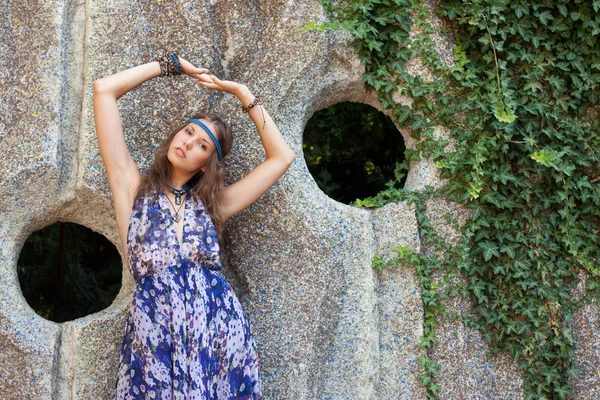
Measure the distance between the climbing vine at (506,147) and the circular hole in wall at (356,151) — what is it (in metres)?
1.36

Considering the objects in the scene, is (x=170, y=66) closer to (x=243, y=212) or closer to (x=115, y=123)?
(x=115, y=123)

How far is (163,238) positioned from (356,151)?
237cm

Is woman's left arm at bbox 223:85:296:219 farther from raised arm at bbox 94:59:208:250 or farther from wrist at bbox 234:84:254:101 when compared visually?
raised arm at bbox 94:59:208:250

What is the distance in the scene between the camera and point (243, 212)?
3.05 m

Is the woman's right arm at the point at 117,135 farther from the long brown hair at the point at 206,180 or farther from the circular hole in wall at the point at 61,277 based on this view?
the circular hole in wall at the point at 61,277

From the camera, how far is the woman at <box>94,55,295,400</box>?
2.51 metres

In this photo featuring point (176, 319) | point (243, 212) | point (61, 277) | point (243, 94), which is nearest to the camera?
point (176, 319)

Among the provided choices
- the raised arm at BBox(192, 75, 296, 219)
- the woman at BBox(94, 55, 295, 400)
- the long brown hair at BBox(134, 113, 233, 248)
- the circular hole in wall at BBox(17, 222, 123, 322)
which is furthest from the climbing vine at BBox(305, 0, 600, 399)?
the circular hole in wall at BBox(17, 222, 123, 322)

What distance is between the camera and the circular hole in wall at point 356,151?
15.0 feet

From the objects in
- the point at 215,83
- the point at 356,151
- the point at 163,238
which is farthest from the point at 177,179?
the point at 356,151

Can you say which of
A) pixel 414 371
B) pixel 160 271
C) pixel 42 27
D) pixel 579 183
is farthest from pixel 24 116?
pixel 579 183

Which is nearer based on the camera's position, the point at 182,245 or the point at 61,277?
the point at 182,245

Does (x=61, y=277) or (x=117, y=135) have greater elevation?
(x=117, y=135)

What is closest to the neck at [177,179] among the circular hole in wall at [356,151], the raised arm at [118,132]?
the raised arm at [118,132]
